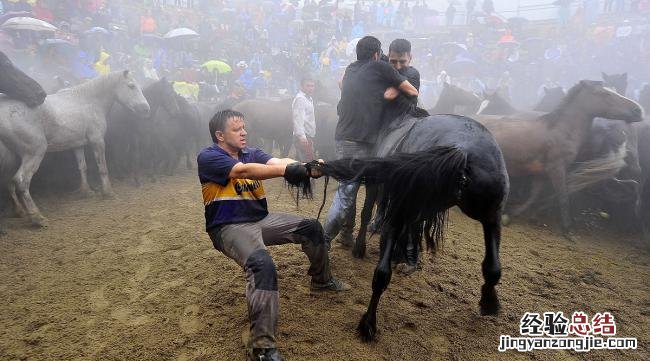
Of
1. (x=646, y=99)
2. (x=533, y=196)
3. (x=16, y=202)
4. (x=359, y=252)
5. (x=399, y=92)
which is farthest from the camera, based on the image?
(x=646, y=99)

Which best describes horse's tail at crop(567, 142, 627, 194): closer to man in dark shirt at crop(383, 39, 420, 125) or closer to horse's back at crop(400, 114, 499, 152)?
man in dark shirt at crop(383, 39, 420, 125)

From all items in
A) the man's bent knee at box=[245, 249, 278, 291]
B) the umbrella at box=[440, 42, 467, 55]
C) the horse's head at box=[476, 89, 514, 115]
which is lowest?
the man's bent knee at box=[245, 249, 278, 291]

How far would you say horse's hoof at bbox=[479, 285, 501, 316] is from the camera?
293 centimetres

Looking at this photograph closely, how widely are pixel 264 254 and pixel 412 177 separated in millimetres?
1088

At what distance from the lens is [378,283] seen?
2641mm

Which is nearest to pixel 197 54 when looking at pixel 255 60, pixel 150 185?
pixel 255 60

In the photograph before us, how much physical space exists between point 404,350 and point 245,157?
71.5 inches

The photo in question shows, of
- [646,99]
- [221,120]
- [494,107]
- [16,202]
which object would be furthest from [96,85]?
[646,99]

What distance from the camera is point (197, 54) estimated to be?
1680 cm

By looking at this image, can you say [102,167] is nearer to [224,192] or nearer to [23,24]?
[224,192]

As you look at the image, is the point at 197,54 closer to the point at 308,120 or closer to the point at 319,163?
the point at 308,120

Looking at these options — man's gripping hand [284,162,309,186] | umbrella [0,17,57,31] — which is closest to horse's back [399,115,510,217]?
man's gripping hand [284,162,309,186]

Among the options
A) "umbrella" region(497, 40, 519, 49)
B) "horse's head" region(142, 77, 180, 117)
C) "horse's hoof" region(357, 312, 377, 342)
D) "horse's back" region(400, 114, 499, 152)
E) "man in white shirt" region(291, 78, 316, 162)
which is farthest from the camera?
"umbrella" region(497, 40, 519, 49)

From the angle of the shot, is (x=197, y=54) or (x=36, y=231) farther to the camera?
(x=197, y=54)
